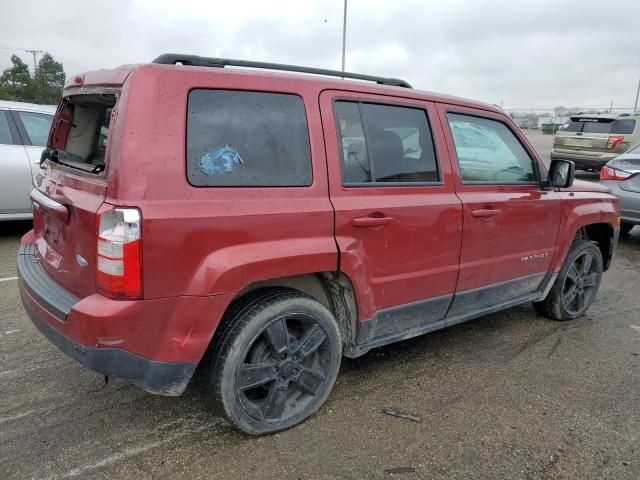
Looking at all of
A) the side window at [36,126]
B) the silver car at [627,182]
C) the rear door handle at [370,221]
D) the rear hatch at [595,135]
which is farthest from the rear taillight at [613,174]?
the side window at [36,126]

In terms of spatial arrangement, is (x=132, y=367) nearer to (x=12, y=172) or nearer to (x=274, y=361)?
(x=274, y=361)

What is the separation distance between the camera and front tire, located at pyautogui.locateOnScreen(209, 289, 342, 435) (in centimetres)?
244

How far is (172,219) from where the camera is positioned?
215cm

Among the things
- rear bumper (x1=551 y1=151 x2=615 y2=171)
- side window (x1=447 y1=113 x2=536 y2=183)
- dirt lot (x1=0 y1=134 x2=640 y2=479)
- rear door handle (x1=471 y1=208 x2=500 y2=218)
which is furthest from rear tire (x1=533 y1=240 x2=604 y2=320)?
rear bumper (x1=551 y1=151 x2=615 y2=171)

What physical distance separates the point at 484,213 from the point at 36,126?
573 cm

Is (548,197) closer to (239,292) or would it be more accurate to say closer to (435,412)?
(435,412)

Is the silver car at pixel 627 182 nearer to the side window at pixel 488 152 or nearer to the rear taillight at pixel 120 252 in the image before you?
the side window at pixel 488 152

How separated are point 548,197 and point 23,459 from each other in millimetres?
3659

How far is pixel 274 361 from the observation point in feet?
8.60

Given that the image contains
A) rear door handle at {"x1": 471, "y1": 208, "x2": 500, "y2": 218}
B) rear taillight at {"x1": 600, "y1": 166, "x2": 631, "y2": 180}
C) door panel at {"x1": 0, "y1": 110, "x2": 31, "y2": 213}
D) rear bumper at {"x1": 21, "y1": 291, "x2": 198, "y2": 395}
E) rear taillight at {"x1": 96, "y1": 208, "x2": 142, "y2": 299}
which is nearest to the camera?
rear taillight at {"x1": 96, "y1": 208, "x2": 142, "y2": 299}

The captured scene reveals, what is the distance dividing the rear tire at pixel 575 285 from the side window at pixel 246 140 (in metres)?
2.78

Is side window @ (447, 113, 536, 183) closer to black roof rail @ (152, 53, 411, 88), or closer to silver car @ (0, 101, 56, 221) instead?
black roof rail @ (152, 53, 411, 88)

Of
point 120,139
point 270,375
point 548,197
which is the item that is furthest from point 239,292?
point 548,197

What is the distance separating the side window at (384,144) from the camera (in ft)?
9.13
